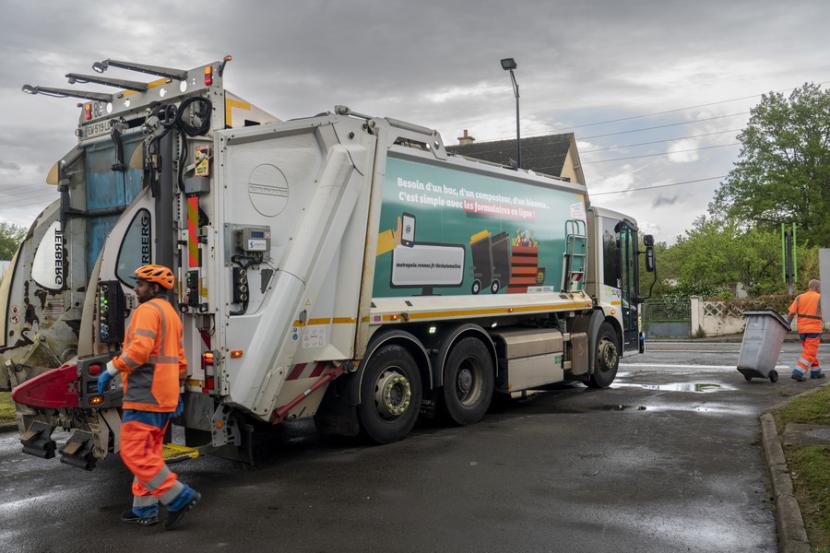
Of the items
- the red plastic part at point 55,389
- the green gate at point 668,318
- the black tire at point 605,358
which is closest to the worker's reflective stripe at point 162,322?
the red plastic part at point 55,389

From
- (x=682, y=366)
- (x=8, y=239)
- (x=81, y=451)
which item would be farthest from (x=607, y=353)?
(x=8, y=239)

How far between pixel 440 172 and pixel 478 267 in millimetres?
1229

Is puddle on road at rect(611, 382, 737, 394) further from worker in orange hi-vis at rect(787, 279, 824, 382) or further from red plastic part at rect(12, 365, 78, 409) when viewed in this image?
red plastic part at rect(12, 365, 78, 409)

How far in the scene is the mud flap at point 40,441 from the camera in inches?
235

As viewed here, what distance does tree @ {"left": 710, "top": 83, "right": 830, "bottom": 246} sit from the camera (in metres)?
44.3

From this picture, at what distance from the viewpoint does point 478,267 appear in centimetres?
871

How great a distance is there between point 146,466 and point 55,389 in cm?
126

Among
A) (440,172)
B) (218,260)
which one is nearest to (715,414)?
(440,172)

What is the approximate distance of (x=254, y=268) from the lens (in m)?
6.08

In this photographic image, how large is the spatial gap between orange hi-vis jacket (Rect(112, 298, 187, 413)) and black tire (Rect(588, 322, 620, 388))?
732 cm

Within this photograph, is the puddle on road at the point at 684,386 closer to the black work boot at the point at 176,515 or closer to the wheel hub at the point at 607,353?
the wheel hub at the point at 607,353

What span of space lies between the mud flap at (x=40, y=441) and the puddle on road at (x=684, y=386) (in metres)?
8.15

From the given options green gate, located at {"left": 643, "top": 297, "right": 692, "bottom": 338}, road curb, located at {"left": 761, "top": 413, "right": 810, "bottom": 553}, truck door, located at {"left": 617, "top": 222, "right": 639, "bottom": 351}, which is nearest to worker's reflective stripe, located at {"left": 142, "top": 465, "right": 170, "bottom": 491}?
road curb, located at {"left": 761, "top": 413, "right": 810, "bottom": 553}

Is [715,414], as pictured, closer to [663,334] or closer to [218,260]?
[218,260]
